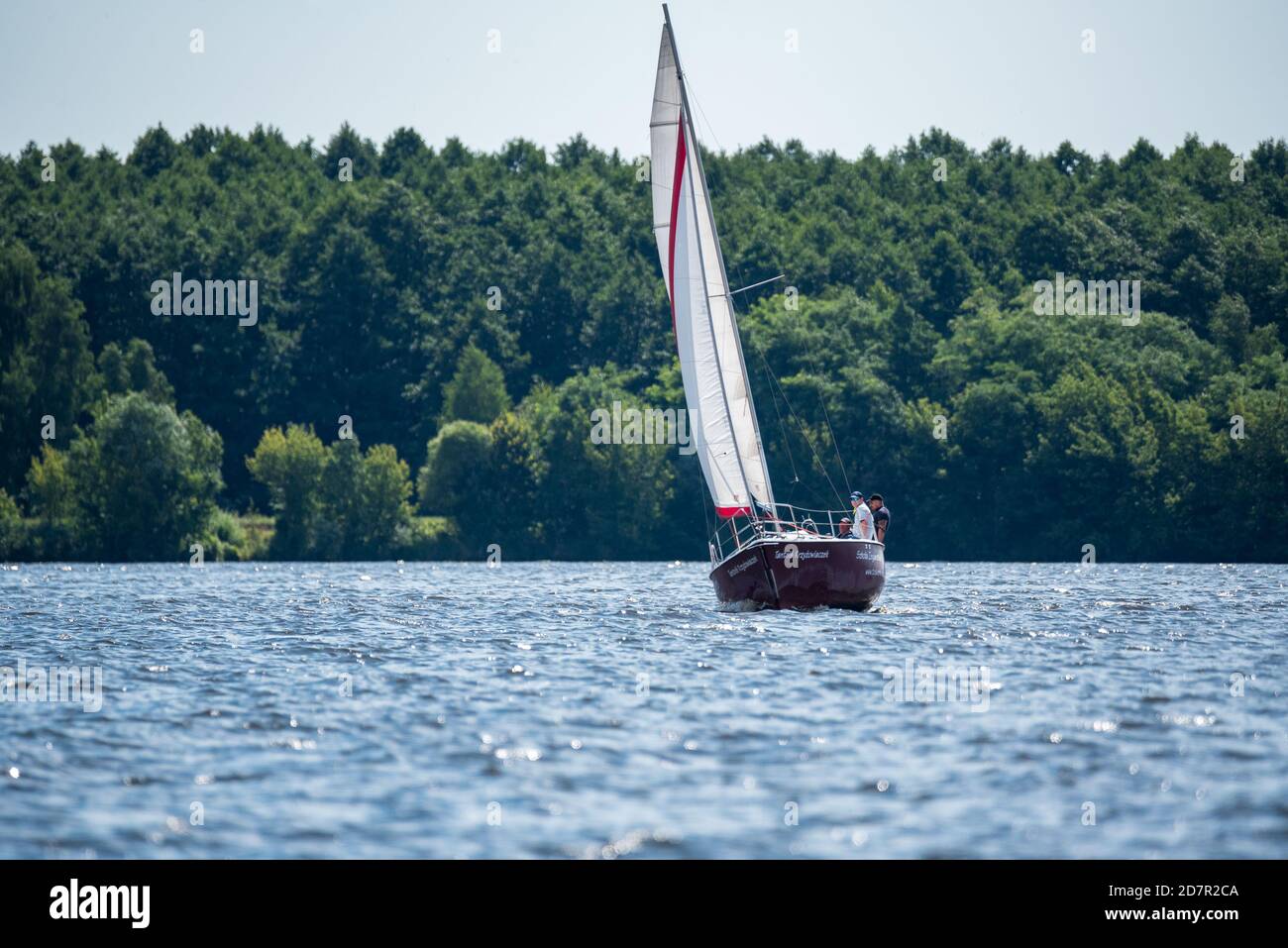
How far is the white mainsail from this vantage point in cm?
4150

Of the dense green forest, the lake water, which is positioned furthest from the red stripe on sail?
the dense green forest

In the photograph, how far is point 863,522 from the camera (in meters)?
41.3

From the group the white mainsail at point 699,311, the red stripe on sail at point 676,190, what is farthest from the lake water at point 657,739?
the red stripe on sail at point 676,190

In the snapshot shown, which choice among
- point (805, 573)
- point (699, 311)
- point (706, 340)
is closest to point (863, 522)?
point (805, 573)

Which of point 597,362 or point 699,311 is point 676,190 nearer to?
point 699,311

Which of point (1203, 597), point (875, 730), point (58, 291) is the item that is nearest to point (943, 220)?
point (58, 291)

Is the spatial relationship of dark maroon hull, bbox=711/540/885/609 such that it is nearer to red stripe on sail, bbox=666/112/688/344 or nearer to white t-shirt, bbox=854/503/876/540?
white t-shirt, bbox=854/503/876/540

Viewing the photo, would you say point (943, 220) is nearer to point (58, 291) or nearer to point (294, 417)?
point (294, 417)

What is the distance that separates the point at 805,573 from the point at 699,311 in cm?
654

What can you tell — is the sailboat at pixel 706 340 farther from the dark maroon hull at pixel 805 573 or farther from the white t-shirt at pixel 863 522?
the white t-shirt at pixel 863 522

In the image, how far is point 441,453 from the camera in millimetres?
114688

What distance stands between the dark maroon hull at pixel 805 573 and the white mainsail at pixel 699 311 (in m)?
1.61

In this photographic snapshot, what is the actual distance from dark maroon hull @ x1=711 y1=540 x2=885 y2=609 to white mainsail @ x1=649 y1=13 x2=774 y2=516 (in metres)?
1.61
